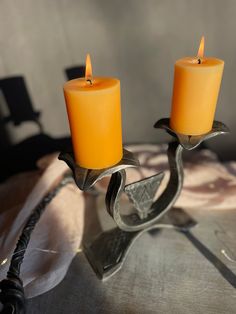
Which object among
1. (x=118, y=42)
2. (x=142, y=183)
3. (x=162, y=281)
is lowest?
(x=162, y=281)

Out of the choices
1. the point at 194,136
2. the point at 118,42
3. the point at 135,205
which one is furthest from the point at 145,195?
the point at 118,42

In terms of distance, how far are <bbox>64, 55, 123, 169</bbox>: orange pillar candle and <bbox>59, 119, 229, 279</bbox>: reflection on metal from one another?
24 millimetres

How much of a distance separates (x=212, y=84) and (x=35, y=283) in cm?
38

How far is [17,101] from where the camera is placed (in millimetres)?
684

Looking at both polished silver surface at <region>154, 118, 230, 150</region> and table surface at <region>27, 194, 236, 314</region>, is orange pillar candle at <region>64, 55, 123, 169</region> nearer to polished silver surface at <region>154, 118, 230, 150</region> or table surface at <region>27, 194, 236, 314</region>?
polished silver surface at <region>154, 118, 230, 150</region>

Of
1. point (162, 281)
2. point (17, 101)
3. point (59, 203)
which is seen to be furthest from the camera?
point (17, 101)

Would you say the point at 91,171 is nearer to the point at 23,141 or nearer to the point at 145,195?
the point at 145,195

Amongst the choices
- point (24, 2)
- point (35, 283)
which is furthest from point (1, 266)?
point (24, 2)

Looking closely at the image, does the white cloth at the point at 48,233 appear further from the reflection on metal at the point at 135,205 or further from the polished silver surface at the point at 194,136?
the polished silver surface at the point at 194,136

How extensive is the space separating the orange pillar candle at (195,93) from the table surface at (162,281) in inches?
8.7

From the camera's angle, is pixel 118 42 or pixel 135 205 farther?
pixel 118 42

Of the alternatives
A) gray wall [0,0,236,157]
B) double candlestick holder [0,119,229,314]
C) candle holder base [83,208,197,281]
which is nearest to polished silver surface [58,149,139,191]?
double candlestick holder [0,119,229,314]

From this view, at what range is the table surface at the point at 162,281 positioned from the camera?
0.42m

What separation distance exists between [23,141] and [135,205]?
39cm
